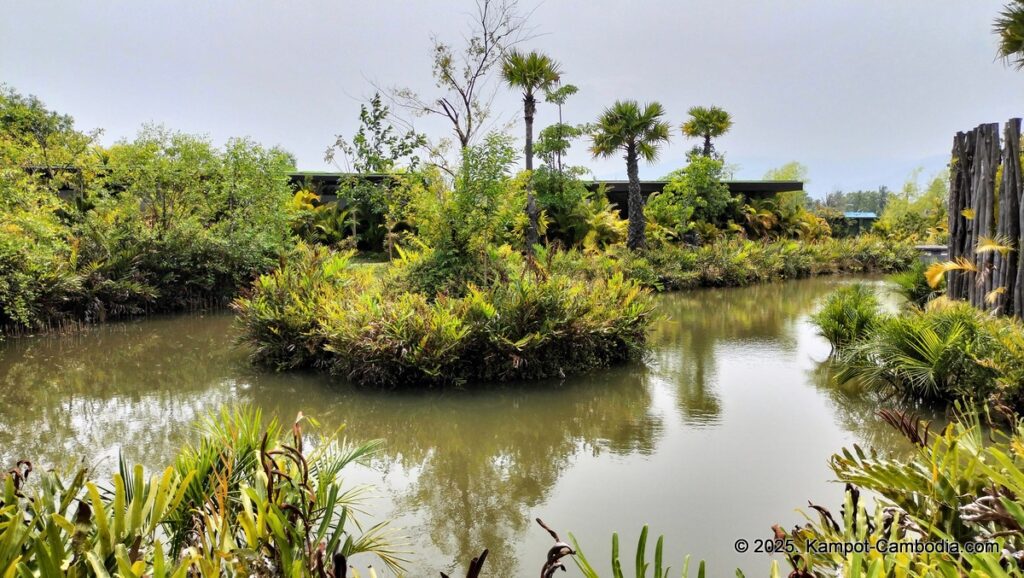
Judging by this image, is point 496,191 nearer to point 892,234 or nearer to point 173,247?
point 173,247

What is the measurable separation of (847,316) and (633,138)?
1152cm

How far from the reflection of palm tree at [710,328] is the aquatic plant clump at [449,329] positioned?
0.94 m

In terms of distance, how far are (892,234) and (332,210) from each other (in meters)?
25.0

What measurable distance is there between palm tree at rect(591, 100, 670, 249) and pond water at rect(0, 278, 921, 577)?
32.4 feet

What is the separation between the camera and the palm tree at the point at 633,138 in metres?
18.3

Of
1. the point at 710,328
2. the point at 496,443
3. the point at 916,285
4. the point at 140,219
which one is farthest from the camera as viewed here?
the point at 140,219

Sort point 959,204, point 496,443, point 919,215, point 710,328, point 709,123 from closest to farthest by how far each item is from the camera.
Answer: point 496,443, point 959,204, point 710,328, point 709,123, point 919,215

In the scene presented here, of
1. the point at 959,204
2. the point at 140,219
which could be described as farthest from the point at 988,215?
the point at 140,219

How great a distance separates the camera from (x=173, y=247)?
12.7 meters

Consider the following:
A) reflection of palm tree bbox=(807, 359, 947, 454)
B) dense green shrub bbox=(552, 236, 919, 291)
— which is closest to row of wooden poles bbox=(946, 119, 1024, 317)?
reflection of palm tree bbox=(807, 359, 947, 454)

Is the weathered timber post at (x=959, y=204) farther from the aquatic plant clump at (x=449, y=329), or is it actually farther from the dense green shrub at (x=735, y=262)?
the dense green shrub at (x=735, y=262)

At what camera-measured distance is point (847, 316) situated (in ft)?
27.7

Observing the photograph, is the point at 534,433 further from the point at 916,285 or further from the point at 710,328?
the point at 916,285

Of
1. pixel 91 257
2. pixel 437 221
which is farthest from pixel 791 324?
pixel 91 257
